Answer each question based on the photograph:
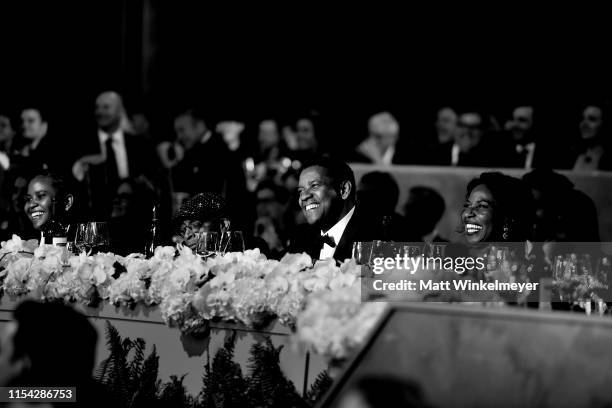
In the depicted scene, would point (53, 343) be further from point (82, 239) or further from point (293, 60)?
point (293, 60)

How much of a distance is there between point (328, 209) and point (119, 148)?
4.10 metres

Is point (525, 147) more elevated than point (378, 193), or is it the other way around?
point (525, 147)

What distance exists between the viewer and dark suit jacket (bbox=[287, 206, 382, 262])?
15.7 ft

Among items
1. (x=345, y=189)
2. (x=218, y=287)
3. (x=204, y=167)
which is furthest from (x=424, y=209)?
(x=218, y=287)

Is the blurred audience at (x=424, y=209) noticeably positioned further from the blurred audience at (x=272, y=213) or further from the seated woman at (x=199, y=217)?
the seated woman at (x=199, y=217)

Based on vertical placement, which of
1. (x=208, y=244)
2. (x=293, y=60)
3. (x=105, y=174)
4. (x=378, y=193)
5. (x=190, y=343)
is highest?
→ (x=293, y=60)

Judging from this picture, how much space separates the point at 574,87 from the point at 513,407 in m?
9.02

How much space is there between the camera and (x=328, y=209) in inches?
195

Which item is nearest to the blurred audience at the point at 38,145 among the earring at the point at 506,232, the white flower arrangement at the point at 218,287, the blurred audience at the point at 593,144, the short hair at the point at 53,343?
the blurred audience at the point at 593,144

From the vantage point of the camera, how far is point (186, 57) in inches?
471

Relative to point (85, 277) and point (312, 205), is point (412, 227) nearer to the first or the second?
point (312, 205)

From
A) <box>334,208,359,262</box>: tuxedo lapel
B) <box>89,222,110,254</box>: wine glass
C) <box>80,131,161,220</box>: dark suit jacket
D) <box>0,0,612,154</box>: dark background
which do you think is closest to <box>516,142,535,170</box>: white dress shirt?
<box>0,0,612,154</box>: dark background

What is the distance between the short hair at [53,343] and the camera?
279 cm

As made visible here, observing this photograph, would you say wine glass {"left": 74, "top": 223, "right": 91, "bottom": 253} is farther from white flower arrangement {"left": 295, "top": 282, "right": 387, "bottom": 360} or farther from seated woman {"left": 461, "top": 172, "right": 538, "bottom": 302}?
white flower arrangement {"left": 295, "top": 282, "right": 387, "bottom": 360}
